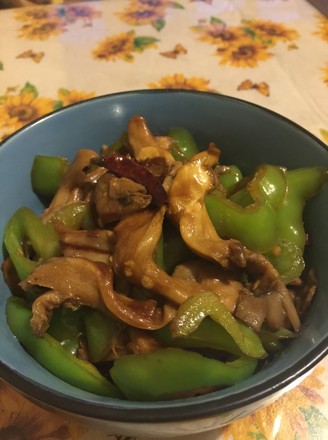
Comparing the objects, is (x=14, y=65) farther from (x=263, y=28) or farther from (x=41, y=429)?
(x=41, y=429)

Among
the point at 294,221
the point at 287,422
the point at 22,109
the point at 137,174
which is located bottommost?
the point at 287,422

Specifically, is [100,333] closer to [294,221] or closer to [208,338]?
[208,338]

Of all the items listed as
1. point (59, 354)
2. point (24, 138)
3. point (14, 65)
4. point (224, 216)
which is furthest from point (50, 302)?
point (14, 65)

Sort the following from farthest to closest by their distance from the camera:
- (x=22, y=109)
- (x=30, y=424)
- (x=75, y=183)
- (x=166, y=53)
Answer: (x=166, y=53)
(x=22, y=109)
(x=75, y=183)
(x=30, y=424)

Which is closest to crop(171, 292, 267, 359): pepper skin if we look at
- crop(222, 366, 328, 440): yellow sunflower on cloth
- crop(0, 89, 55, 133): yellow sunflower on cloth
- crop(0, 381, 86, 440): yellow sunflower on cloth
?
crop(222, 366, 328, 440): yellow sunflower on cloth

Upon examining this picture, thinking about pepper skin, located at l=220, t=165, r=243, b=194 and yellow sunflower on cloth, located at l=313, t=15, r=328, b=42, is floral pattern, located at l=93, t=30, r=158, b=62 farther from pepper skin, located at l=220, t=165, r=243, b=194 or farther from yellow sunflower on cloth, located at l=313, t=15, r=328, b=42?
pepper skin, located at l=220, t=165, r=243, b=194

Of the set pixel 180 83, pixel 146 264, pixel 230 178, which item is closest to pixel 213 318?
pixel 146 264

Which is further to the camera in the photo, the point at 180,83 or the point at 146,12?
the point at 146,12
